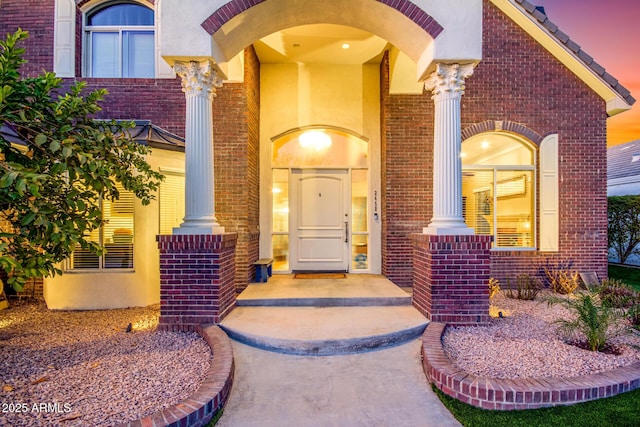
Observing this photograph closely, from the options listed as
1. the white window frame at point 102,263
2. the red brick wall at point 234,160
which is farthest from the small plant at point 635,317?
the white window frame at point 102,263

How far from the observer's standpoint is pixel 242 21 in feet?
15.3

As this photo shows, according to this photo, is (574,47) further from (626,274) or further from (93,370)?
(93,370)

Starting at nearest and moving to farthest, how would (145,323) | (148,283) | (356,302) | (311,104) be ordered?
1. (145,323)
2. (356,302)
3. (148,283)
4. (311,104)

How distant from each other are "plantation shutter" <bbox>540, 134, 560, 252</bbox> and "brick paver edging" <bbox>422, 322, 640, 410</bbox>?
4.34 metres

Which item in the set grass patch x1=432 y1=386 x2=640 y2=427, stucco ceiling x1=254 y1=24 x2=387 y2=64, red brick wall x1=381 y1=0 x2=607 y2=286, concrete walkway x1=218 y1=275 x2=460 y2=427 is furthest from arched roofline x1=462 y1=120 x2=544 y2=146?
grass patch x1=432 y1=386 x2=640 y2=427

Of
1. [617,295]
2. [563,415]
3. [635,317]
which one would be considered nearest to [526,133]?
[617,295]

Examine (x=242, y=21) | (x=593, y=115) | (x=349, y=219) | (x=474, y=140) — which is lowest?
(x=349, y=219)

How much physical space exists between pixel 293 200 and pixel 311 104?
2.12 m

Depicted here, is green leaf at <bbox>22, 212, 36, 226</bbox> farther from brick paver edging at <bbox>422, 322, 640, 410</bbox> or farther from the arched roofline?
the arched roofline

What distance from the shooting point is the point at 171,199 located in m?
6.39

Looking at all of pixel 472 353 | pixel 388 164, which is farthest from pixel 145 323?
pixel 388 164

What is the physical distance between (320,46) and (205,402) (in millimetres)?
6317

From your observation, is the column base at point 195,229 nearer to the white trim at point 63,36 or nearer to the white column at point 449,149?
the white column at point 449,149

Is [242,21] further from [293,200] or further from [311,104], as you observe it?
[293,200]
